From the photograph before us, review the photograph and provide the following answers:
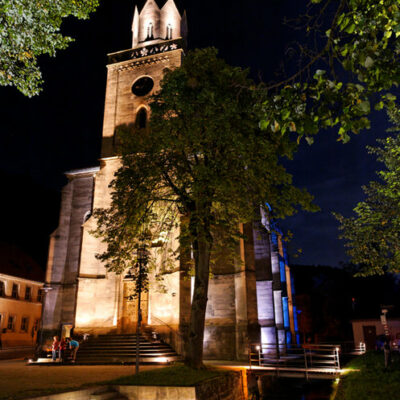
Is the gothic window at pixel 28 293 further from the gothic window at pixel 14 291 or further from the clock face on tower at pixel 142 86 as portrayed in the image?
the clock face on tower at pixel 142 86

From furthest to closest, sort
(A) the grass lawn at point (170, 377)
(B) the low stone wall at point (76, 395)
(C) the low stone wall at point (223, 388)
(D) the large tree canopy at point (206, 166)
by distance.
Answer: (D) the large tree canopy at point (206, 166) < (C) the low stone wall at point (223, 388) < (A) the grass lawn at point (170, 377) < (B) the low stone wall at point (76, 395)

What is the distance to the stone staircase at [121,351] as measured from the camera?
19.2 metres

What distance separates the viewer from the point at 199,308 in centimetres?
1435

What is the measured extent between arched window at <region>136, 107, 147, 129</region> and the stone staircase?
51.8ft

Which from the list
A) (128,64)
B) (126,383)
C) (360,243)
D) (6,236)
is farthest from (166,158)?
(6,236)

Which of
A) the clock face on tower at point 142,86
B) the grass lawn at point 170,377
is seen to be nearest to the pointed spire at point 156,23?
the clock face on tower at point 142,86

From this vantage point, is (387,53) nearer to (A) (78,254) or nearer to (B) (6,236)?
(A) (78,254)

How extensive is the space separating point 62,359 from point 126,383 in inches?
426

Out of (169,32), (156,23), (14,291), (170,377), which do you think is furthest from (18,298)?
(170,377)

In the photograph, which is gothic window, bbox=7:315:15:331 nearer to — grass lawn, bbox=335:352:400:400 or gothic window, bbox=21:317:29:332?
gothic window, bbox=21:317:29:332

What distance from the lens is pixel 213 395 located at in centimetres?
1170

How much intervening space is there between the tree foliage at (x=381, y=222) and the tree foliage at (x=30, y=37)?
1343 cm

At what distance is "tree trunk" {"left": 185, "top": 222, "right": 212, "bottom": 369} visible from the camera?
1387 centimetres

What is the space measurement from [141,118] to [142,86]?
272cm
